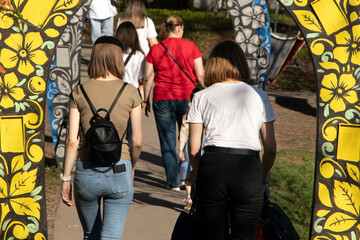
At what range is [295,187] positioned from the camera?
25.4ft

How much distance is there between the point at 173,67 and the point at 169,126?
2.17 ft

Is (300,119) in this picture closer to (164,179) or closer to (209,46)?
(164,179)

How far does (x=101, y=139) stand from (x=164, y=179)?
400 centimetres

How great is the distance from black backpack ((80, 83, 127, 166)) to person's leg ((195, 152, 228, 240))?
0.56 metres

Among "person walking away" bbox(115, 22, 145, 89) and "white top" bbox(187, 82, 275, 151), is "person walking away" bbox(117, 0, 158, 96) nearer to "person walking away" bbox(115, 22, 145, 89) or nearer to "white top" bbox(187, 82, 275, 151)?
"person walking away" bbox(115, 22, 145, 89)

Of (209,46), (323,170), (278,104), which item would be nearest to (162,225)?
(323,170)

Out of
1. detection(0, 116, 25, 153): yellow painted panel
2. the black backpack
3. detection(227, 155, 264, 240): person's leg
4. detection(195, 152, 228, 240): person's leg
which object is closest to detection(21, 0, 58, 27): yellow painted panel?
detection(0, 116, 25, 153): yellow painted panel

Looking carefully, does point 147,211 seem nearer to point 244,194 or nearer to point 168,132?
point 168,132

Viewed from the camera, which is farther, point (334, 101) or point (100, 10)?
point (100, 10)

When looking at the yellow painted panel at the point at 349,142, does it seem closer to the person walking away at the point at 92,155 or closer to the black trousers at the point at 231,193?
the black trousers at the point at 231,193

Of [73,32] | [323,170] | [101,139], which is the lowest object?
[323,170]

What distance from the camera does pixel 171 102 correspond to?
6.51 meters

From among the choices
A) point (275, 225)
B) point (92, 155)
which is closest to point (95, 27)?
point (92, 155)

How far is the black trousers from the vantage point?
3650 millimetres
